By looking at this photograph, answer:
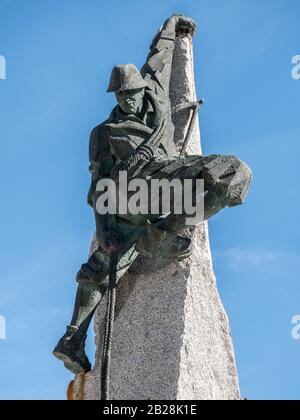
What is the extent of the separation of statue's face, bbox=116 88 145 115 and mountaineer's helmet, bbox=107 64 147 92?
32mm

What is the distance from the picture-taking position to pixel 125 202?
752 centimetres

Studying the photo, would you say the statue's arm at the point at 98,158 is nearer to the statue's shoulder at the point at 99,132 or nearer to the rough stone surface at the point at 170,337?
the statue's shoulder at the point at 99,132

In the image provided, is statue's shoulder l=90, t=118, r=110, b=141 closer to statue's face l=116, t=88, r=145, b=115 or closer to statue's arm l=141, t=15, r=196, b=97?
statue's face l=116, t=88, r=145, b=115

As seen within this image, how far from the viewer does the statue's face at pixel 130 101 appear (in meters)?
7.82

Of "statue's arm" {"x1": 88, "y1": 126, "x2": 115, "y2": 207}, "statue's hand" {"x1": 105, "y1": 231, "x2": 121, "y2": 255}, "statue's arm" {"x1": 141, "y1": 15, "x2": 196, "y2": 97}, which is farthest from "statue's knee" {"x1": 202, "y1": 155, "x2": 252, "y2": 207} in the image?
"statue's arm" {"x1": 141, "y1": 15, "x2": 196, "y2": 97}

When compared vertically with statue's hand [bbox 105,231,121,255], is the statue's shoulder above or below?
above

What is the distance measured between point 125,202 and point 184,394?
1401 millimetres

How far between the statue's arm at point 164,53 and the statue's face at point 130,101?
0.84ft

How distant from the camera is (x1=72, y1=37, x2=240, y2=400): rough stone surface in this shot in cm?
695

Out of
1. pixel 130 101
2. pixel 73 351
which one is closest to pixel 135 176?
pixel 130 101

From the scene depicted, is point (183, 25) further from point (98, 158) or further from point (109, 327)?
point (109, 327)

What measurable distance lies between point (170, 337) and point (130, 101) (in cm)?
172
